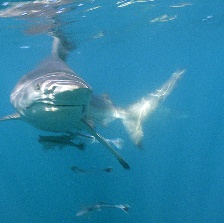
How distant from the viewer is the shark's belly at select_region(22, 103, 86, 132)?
178 inches

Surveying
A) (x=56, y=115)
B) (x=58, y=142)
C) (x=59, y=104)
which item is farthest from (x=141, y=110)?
(x=59, y=104)

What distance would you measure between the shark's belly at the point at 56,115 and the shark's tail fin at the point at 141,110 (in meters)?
3.22

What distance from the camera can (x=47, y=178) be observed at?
81.9 feet

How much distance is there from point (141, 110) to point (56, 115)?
525 centimetres

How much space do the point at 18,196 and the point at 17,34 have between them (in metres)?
12.1

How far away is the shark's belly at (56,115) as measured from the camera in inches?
178

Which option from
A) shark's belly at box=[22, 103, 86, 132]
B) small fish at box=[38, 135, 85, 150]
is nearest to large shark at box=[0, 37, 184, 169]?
shark's belly at box=[22, 103, 86, 132]

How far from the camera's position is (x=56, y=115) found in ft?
15.5

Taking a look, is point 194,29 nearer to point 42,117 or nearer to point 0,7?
point 0,7

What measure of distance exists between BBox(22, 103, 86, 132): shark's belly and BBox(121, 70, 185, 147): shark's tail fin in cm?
322

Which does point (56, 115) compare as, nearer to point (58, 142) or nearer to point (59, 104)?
point (59, 104)

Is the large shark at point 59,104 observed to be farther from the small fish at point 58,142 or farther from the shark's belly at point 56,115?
the small fish at point 58,142

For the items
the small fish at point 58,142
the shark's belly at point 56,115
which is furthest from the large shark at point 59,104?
the small fish at point 58,142

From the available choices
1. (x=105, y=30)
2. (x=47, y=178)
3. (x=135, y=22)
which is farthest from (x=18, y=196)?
(x=135, y=22)
